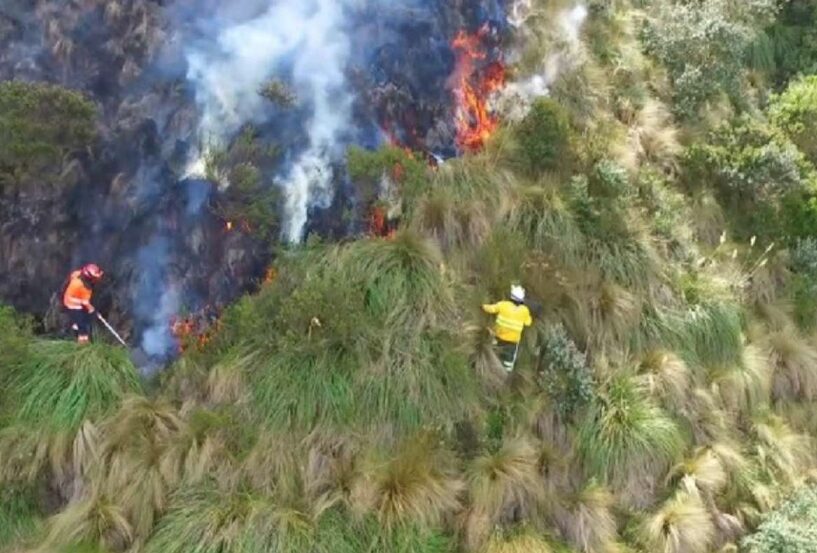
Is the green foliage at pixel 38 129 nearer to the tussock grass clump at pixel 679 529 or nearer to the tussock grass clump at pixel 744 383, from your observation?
the tussock grass clump at pixel 679 529

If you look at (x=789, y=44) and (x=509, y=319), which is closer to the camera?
(x=509, y=319)

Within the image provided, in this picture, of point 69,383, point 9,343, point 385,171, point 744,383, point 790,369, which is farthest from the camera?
point 790,369

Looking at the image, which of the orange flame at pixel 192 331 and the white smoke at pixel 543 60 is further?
the white smoke at pixel 543 60

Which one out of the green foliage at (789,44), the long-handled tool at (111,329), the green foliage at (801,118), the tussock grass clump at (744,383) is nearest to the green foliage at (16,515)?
the long-handled tool at (111,329)

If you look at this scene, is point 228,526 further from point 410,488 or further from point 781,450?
point 781,450

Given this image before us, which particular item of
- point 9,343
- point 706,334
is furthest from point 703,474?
point 9,343

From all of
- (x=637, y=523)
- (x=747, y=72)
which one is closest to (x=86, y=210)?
(x=637, y=523)

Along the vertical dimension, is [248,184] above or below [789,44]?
below

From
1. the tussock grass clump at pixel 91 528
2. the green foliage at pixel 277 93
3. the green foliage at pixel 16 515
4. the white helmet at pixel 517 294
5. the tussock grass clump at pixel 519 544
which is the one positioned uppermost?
the green foliage at pixel 277 93
